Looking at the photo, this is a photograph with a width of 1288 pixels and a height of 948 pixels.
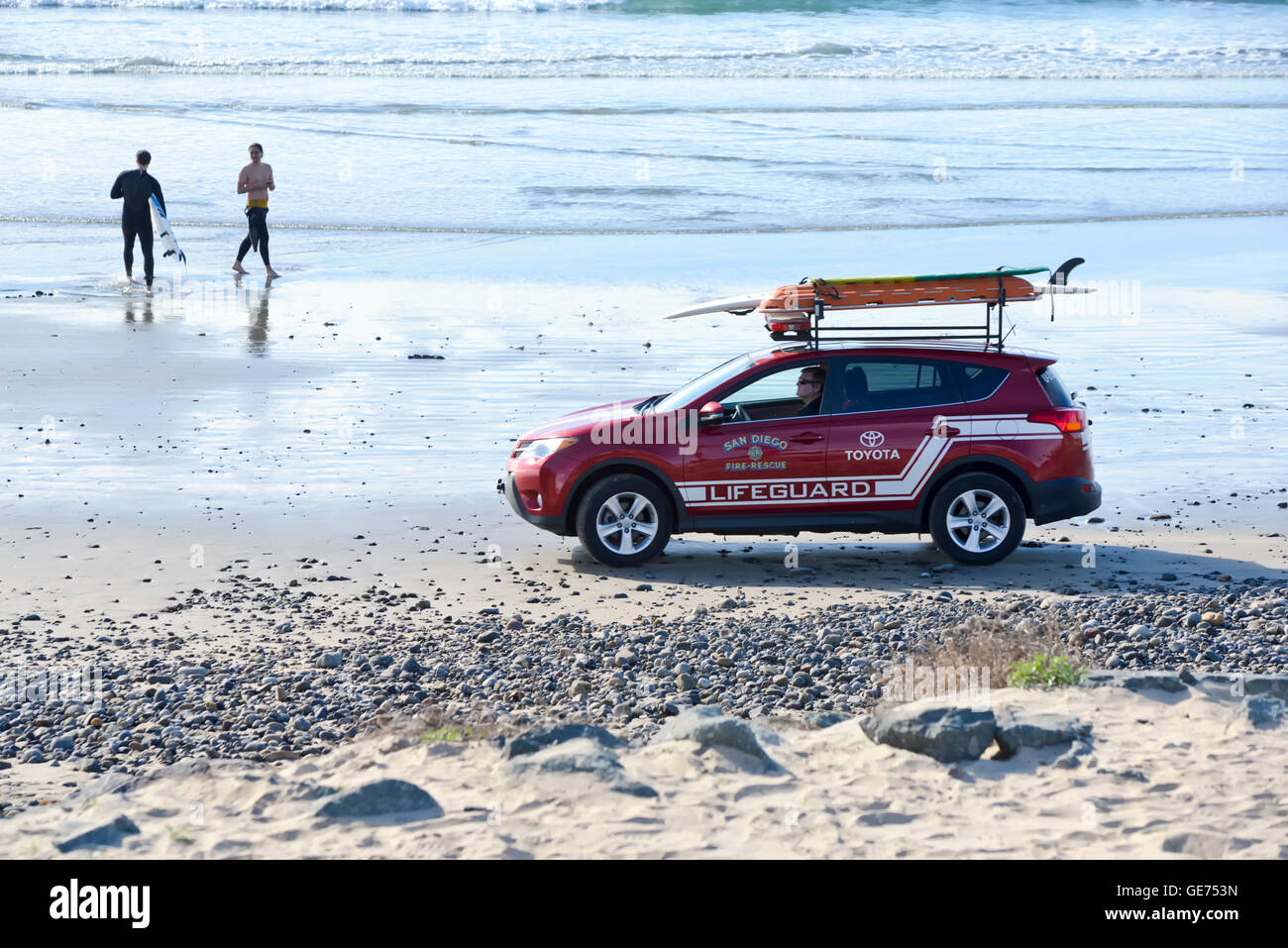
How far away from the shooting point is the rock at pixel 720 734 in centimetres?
679

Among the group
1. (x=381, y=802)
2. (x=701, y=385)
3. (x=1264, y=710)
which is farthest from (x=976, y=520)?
(x=381, y=802)

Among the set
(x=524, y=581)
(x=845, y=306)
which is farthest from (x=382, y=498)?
(x=845, y=306)

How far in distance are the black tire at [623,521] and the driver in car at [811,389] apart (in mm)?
1228

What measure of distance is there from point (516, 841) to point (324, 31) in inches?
2448

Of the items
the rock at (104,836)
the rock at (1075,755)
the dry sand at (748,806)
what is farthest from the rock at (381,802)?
the rock at (1075,755)

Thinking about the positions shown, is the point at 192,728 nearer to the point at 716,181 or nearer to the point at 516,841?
the point at 516,841

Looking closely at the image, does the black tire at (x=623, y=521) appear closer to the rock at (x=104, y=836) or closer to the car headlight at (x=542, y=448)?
the car headlight at (x=542, y=448)

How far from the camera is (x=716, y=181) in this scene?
104 feet

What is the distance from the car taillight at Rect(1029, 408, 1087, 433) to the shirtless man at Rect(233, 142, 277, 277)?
13921 mm

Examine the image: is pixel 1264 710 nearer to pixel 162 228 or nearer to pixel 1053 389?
pixel 1053 389

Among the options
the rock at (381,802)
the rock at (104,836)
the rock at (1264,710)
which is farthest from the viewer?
the rock at (1264,710)

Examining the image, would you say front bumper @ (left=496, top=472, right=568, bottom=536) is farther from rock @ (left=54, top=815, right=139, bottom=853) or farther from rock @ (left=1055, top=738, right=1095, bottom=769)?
rock @ (left=54, top=815, right=139, bottom=853)

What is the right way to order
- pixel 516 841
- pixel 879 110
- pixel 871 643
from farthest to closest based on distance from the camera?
1. pixel 879 110
2. pixel 871 643
3. pixel 516 841

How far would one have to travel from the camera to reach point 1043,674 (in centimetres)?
790
